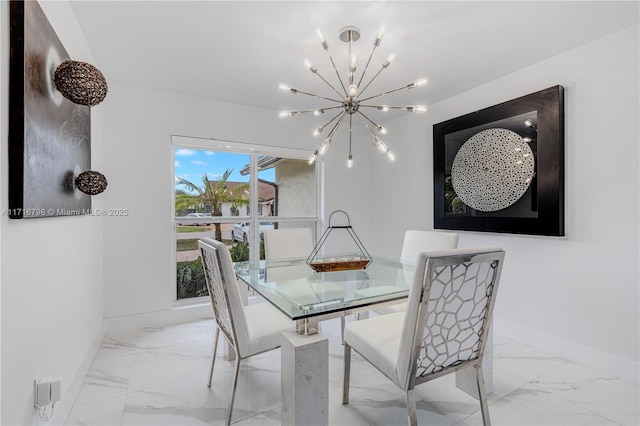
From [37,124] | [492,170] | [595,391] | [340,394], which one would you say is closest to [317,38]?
[37,124]

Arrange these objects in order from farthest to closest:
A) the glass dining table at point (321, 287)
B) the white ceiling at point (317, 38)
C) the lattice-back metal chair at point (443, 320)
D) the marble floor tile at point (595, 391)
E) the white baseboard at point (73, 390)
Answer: the white ceiling at point (317, 38) < the marble floor tile at point (595, 391) < the white baseboard at point (73, 390) < the glass dining table at point (321, 287) < the lattice-back metal chair at point (443, 320)

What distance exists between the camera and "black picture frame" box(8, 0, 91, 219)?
1.10m

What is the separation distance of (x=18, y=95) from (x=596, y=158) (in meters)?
3.28

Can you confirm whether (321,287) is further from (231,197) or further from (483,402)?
(231,197)

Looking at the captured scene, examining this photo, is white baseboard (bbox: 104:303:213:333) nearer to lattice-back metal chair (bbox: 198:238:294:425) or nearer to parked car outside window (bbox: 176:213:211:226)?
parked car outside window (bbox: 176:213:211:226)

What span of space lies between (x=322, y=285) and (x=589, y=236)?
202 centimetres

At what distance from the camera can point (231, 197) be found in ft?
11.4

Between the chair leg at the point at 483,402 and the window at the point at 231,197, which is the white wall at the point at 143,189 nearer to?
the window at the point at 231,197

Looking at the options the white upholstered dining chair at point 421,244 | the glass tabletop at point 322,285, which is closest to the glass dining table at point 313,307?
the glass tabletop at point 322,285

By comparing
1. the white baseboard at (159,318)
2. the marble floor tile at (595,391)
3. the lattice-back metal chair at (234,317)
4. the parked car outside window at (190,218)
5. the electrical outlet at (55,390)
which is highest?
the parked car outside window at (190,218)

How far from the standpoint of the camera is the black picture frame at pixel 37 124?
3.60 ft

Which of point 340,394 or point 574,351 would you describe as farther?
point 574,351

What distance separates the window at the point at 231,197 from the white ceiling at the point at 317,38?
0.81 metres

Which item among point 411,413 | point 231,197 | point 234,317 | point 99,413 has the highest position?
point 231,197
